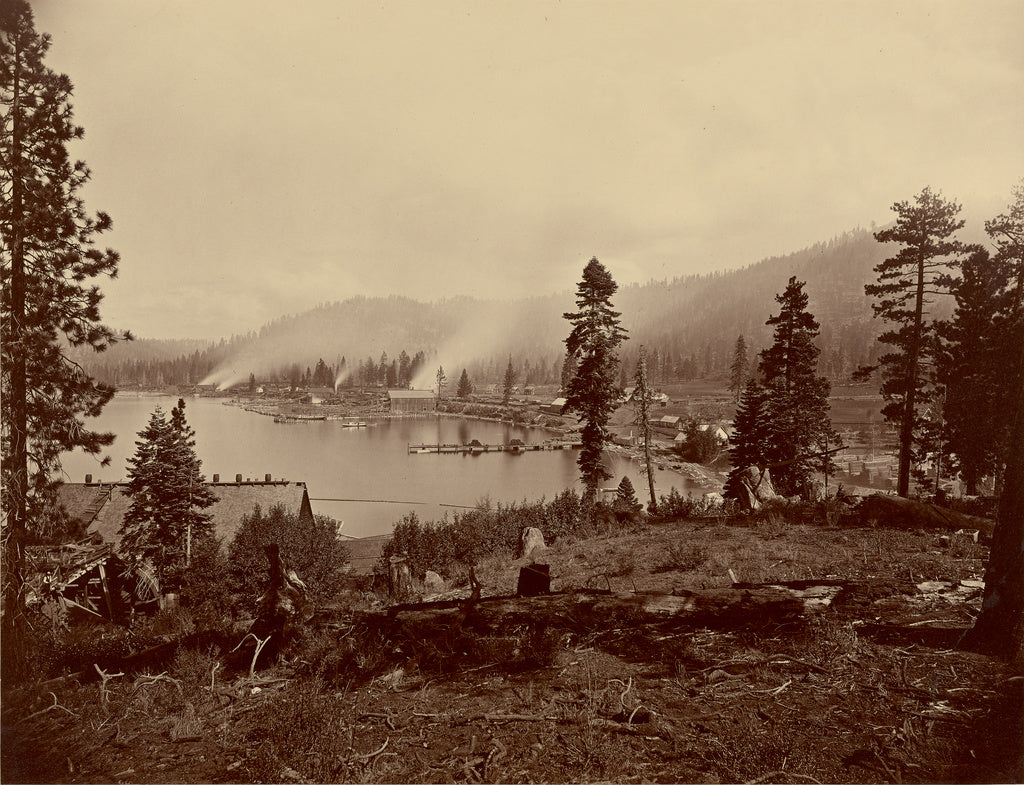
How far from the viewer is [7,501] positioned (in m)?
8.84

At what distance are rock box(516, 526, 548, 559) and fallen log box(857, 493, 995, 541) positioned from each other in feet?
34.8

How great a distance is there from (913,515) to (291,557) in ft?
68.9

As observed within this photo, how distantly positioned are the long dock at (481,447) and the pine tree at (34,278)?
221ft

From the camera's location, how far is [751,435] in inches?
1261

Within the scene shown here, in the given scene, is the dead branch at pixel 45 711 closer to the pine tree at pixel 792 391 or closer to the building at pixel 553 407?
the pine tree at pixel 792 391

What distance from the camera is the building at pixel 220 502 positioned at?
30.7m

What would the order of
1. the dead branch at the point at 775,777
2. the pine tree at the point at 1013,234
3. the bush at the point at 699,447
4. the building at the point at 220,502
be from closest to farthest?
1. the dead branch at the point at 775,777
2. the pine tree at the point at 1013,234
3. the building at the point at 220,502
4. the bush at the point at 699,447

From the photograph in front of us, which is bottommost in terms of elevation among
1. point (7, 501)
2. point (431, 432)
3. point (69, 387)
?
point (431, 432)

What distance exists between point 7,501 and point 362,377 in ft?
631

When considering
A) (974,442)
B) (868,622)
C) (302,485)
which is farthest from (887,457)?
(868,622)

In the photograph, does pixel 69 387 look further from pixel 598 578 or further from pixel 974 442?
pixel 974 442

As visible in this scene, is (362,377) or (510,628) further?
(362,377)

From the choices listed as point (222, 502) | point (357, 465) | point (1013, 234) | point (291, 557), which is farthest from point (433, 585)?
point (357, 465)

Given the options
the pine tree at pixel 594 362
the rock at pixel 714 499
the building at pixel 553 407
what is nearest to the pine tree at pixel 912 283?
the rock at pixel 714 499
